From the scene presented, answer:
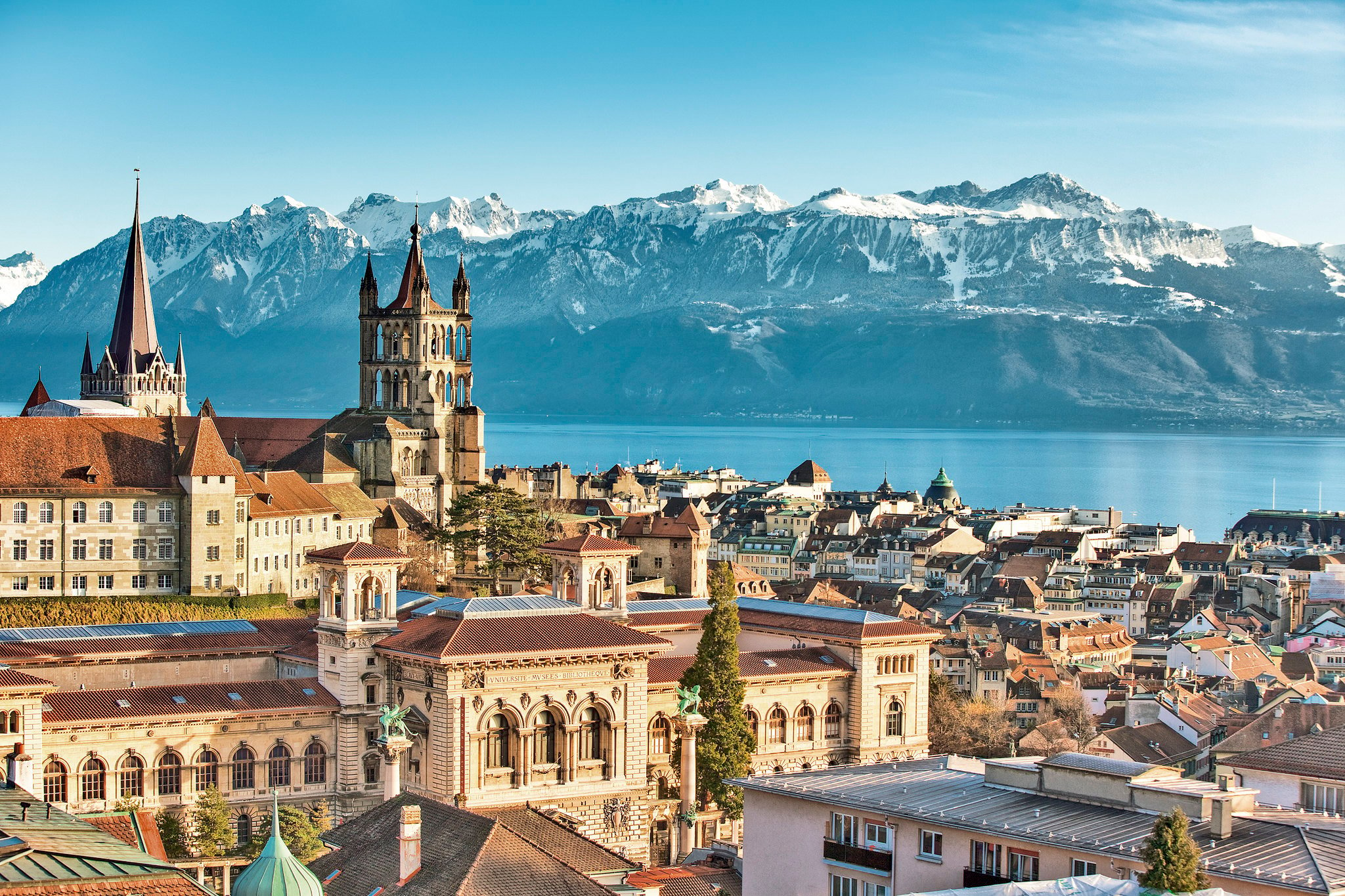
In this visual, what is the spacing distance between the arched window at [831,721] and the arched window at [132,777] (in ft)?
84.9

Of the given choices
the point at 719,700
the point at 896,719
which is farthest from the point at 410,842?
the point at 896,719

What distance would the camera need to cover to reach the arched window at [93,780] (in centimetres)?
5453

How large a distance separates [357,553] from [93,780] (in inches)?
444

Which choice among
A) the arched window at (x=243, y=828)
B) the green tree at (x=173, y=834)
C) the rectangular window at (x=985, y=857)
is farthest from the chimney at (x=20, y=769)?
the rectangular window at (x=985, y=857)

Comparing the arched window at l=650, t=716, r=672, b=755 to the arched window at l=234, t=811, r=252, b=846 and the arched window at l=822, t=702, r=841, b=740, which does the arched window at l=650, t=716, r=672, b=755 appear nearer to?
the arched window at l=822, t=702, r=841, b=740

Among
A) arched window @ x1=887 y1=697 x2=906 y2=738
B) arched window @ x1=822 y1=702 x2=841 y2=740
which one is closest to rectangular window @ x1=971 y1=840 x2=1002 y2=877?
arched window @ x1=822 y1=702 x2=841 y2=740

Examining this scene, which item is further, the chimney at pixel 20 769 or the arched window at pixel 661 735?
the arched window at pixel 661 735

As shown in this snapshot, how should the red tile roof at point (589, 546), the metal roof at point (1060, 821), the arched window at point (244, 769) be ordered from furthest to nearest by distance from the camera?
the red tile roof at point (589, 546)
the arched window at point (244, 769)
the metal roof at point (1060, 821)

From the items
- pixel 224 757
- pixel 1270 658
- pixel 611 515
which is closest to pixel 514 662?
pixel 224 757

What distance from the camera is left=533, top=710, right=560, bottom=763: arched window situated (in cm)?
5938

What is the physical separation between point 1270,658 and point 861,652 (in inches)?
2334

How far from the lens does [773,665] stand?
227ft

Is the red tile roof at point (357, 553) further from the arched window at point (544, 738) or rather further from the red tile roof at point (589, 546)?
the red tile roof at point (589, 546)

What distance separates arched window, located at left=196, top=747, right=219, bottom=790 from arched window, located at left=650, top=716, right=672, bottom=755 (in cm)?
1507
